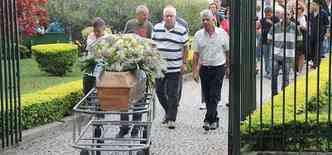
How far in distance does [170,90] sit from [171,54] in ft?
1.88

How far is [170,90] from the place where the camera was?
10359mm

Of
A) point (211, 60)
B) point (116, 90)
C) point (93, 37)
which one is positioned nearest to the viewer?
point (116, 90)

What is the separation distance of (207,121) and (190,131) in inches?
11.6

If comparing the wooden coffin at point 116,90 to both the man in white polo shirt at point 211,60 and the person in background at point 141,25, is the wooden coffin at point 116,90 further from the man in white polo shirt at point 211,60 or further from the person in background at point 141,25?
the person in background at point 141,25

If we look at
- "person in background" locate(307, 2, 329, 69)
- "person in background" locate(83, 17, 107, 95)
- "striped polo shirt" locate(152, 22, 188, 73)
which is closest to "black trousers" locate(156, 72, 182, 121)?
"striped polo shirt" locate(152, 22, 188, 73)

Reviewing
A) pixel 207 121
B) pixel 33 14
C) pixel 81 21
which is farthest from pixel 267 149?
pixel 81 21

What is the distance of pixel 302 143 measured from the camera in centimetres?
698

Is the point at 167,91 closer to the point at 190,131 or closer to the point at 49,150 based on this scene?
the point at 190,131

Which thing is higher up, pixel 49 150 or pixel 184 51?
pixel 184 51

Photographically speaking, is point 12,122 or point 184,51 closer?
point 12,122

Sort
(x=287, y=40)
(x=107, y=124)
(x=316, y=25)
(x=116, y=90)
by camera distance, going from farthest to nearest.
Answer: (x=287, y=40) → (x=316, y=25) → (x=107, y=124) → (x=116, y=90)

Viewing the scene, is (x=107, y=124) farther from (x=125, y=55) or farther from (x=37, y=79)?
(x=37, y=79)

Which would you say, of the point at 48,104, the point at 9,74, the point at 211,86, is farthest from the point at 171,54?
the point at 9,74

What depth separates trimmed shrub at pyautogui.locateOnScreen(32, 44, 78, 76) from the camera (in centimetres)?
1677
